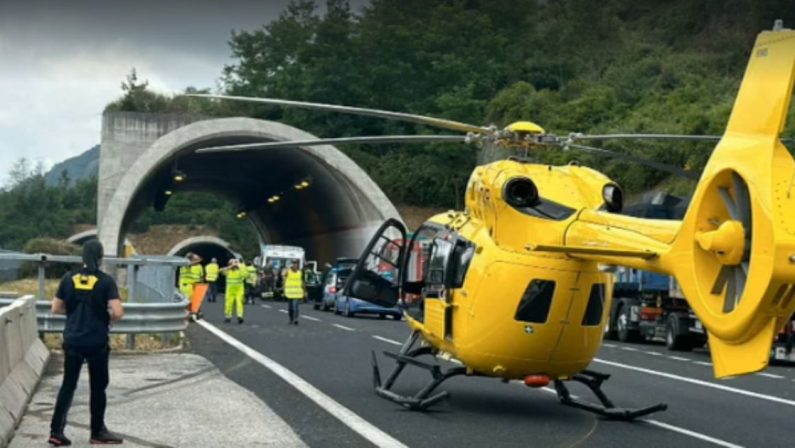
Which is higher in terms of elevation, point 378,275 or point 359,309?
point 378,275

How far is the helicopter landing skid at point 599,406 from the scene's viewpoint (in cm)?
1243

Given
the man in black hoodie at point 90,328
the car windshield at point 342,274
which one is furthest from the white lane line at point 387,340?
the car windshield at point 342,274

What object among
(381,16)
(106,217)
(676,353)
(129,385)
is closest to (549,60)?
(381,16)

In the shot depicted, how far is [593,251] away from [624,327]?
20500mm

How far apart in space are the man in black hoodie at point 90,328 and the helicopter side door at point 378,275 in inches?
196

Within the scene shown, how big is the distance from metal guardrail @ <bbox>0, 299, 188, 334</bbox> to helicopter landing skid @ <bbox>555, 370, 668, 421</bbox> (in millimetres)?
7408

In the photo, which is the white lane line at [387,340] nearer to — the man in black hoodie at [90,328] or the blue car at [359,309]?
the blue car at [359,309]

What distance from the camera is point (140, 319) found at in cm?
1770

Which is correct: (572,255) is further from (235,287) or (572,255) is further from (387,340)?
(235,287)

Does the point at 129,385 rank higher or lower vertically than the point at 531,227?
lower

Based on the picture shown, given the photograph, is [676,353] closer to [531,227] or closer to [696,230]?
[531,227]

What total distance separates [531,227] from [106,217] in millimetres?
32304

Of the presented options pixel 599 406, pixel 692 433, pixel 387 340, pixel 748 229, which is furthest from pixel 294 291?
pixel 748 229

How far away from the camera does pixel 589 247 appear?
1066cm
